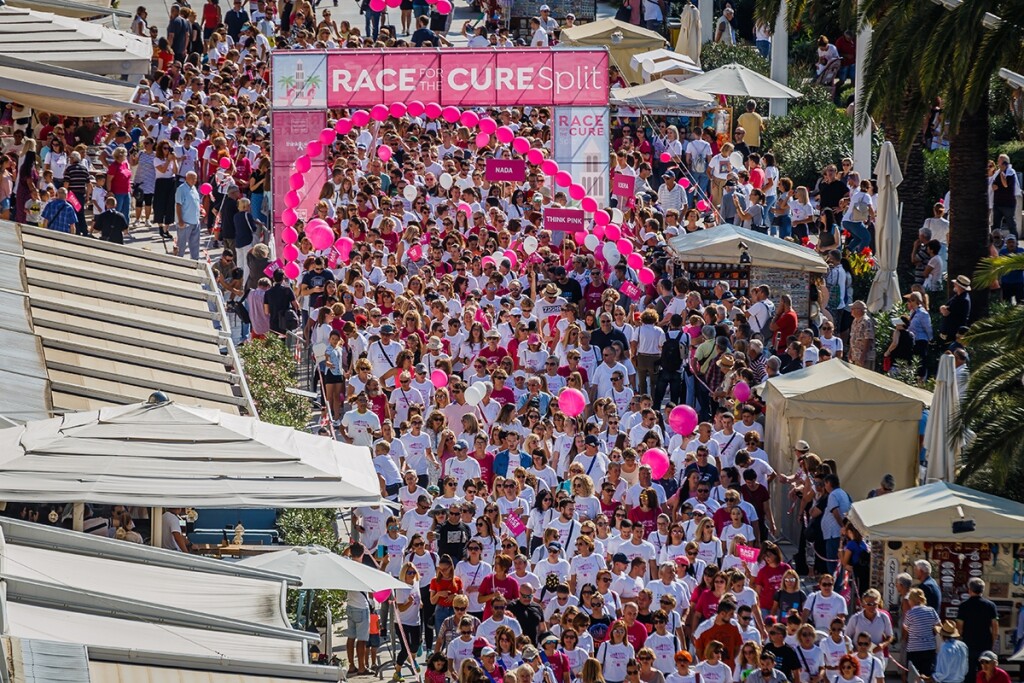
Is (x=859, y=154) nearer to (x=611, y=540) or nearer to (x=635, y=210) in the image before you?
(x=635, y=210)

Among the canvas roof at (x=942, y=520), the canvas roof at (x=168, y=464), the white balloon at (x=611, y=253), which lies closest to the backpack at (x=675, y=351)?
the white balloon at (x=611, y=253)

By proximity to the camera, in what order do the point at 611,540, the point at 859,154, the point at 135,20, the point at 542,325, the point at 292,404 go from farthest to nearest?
the point at 135,20
the point at 859,154
the point at 542,325
the point at 292,404
the point at 611,540

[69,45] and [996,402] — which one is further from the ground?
[69,45]

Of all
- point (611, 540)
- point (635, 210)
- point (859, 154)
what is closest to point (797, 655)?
point (611, 540)

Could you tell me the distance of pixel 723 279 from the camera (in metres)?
23.0

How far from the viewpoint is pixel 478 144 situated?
28.8 metres

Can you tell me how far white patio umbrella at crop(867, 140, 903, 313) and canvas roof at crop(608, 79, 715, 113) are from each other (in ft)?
31.7

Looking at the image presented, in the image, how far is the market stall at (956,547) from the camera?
1580cm

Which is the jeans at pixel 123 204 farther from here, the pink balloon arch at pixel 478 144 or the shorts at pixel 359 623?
the shorts at pixel 359 623

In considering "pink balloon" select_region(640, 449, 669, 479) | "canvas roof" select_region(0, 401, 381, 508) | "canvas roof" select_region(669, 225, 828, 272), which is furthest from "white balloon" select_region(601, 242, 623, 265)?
"canvas roof" select_region(0, 401, 381, 508)

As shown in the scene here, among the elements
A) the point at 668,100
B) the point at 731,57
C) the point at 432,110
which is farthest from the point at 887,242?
the point at 731,57

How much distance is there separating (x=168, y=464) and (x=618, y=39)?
27655 millimetres

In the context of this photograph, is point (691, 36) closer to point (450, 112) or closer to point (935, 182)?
point (935, 182)

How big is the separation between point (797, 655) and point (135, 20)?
1046 inches
